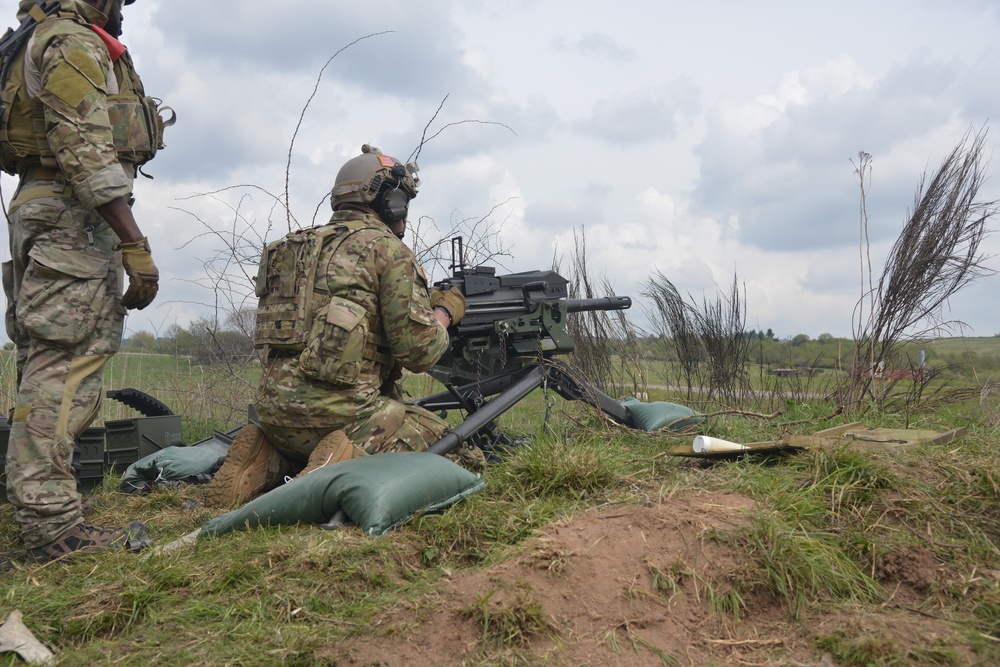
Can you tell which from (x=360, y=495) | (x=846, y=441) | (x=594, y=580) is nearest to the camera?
(x=594, y=580)

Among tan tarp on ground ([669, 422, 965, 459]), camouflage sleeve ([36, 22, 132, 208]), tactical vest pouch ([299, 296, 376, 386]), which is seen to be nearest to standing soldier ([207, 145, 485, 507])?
tactical vest pouch ([299, 296, 376, 386])

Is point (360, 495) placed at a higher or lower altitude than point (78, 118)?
lower

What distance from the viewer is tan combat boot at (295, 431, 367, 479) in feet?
12.5

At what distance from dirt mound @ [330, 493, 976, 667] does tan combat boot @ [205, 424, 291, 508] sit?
1.85m

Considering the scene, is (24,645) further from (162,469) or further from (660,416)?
(660,416)

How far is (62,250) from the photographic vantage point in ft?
11.6

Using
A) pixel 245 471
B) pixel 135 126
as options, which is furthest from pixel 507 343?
pixel 135 126

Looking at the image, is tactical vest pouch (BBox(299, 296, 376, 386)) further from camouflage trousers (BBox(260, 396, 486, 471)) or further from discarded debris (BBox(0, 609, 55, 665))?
discarded debris (BBox(0, 609, 55, 665))

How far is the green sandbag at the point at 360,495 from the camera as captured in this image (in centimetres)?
332

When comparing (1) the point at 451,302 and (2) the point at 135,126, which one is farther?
(1) the point at 451,302

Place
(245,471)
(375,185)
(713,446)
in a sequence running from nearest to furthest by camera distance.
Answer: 1. (713,446)
2. (245,471)
3. (375,185)

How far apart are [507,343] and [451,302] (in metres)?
0.61

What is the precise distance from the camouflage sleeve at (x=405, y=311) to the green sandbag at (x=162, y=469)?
1727mm

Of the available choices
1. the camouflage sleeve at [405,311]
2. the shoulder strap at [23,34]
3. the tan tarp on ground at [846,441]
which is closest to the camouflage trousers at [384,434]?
the camouflage sleeve at [405,311]
